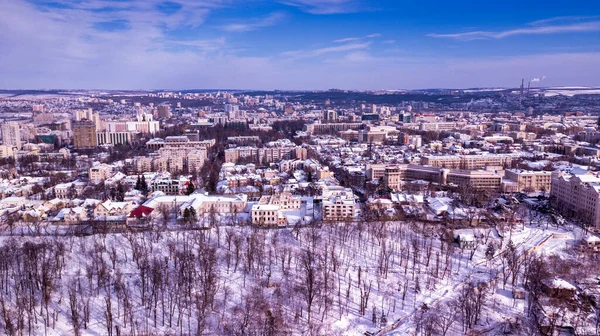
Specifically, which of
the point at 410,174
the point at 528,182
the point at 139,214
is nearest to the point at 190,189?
the point at 139,214

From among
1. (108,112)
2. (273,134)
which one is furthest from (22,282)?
(108,112)

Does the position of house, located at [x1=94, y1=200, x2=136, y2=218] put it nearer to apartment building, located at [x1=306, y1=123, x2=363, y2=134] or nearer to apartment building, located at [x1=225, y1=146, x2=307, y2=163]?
apartment building, located at [x1=225, y1=146, x2=307, y2=163]

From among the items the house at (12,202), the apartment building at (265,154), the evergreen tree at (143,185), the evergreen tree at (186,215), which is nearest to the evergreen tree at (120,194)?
the evergreen tree at (143,185)

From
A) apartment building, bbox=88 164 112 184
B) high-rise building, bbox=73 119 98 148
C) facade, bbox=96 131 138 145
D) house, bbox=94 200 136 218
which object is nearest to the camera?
house, bbox=94 200 136 218

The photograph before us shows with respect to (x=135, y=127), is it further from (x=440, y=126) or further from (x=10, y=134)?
(x=440, y=126)

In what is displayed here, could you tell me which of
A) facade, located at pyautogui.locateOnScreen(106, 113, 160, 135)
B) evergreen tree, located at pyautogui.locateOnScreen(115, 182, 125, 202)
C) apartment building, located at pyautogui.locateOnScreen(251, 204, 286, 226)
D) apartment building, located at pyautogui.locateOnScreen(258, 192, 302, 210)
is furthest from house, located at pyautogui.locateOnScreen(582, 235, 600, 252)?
Answer: facade, located at pyautogui.locateOnScreen(106, 113, 160, 135)

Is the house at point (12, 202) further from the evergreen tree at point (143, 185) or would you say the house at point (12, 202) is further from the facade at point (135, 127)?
the facade at point (135, 127)
